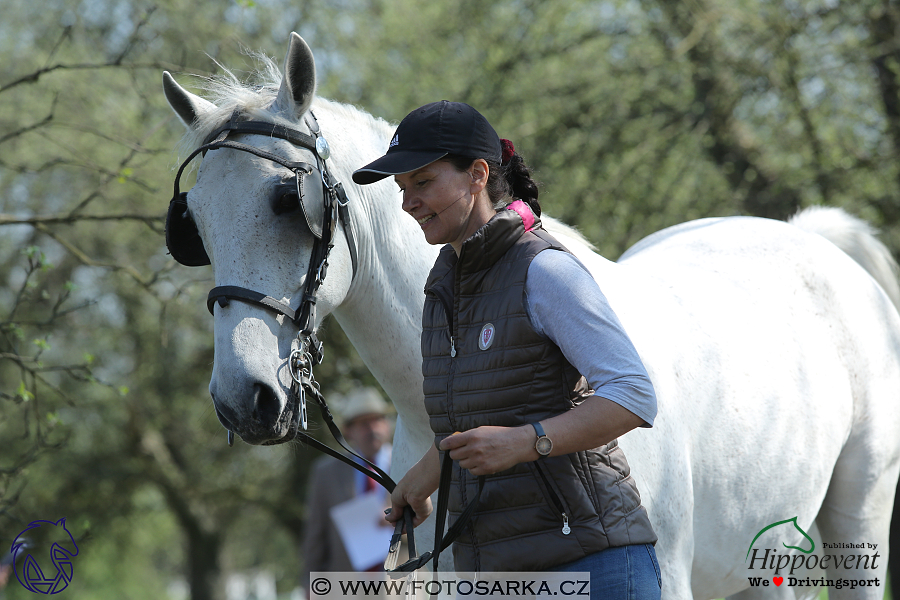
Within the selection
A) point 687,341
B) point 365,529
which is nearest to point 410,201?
point 687,341

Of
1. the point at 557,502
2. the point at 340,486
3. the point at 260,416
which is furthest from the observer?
the point at 340,486

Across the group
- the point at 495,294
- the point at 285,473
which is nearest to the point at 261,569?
the point at 285,473

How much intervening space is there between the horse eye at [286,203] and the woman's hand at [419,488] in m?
0.76

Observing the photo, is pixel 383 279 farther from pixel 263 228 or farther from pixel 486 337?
pixel 486 337

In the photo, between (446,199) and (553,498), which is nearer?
(553,498)

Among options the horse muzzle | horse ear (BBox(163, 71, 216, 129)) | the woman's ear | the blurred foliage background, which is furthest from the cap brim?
the blurred foliage background

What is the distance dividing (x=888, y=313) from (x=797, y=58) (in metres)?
2.85

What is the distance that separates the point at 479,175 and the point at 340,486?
3.68 meters

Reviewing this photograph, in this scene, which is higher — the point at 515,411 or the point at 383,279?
the point at 383,279

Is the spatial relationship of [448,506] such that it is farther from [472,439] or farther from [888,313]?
[888,313]

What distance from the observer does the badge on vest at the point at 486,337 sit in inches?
67.3

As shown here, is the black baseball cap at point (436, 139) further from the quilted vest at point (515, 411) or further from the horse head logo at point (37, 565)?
the horse head logo at point (37, 565)

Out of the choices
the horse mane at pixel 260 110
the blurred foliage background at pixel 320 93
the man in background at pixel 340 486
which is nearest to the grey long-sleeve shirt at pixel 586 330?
the horse mane at pixel 260 110

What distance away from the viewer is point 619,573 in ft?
5.28
